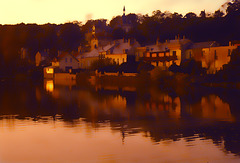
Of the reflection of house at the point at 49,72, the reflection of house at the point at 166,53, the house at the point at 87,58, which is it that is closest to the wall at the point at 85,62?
the house at the point at 87,58

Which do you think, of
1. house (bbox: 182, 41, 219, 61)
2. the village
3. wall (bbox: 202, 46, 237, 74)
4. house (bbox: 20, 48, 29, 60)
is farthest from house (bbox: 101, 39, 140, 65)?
house (bbox: 20, 48, 29, 60)

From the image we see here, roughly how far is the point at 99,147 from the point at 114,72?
64527 millimetres

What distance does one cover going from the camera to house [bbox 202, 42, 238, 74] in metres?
66.6

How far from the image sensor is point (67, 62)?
360ft

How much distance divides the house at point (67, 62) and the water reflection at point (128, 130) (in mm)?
66151

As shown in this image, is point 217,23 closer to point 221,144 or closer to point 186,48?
point 186,48

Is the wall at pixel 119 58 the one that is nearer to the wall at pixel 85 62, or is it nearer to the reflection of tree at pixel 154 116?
the wall at pixel 85 62

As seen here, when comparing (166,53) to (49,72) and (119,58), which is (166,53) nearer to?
(119,58)

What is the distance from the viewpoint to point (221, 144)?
2208 cm

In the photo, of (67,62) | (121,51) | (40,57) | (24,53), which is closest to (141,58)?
(121,51)

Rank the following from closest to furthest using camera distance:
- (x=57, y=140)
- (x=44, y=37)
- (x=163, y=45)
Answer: (x=57, y=140) → (x=163, y=45) → (x=44, y=37)

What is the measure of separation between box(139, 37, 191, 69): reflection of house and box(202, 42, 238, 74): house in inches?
313

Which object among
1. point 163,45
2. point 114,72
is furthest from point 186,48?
point 114,72

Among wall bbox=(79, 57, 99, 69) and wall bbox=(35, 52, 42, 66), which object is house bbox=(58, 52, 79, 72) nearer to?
wall bbox=(79, 57, 99, 69)
